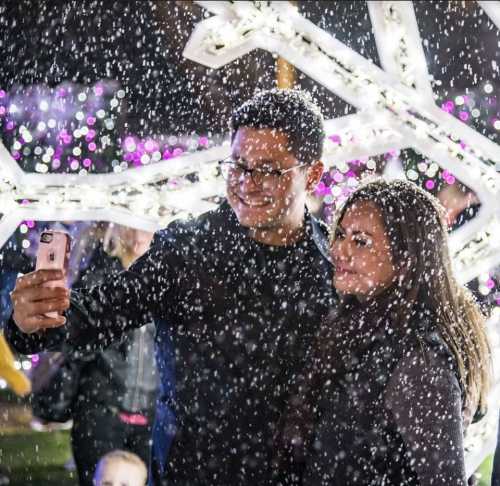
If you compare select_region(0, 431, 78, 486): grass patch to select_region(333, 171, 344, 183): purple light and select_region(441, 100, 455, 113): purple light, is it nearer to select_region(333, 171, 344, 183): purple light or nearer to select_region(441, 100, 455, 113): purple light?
select_region(333, 171, 344, 183): purple light

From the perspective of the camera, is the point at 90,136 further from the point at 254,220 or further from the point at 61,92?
the point at 254,220

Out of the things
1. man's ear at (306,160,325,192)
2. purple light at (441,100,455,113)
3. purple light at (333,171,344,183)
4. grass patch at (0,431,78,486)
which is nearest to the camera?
man's ear at (306,160,325,192)

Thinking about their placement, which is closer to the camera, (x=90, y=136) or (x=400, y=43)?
(x=400, y=43)

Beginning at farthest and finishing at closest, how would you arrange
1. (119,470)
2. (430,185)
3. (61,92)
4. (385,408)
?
(61,92), (430,185), (119,470), (385,408)

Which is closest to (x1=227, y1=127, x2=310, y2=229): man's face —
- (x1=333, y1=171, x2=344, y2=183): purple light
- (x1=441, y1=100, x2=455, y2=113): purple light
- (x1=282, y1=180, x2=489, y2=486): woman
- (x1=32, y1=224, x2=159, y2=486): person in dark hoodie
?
(x1=282, y1=180, x2=489, y2=486): woman

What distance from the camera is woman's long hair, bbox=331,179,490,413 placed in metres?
2.00

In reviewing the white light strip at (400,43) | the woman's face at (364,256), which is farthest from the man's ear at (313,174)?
the white light strip at (400,43)

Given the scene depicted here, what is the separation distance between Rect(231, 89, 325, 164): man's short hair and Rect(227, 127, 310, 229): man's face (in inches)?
0.8

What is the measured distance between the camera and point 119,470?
329cm

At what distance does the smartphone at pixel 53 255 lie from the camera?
179 cm

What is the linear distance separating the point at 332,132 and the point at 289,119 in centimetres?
59

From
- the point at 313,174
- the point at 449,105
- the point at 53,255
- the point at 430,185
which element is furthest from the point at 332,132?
the point at 449,105

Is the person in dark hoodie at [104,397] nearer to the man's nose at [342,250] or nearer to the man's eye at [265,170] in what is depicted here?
the man's eye at [265,170]

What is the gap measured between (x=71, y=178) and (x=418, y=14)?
355 centimetres
